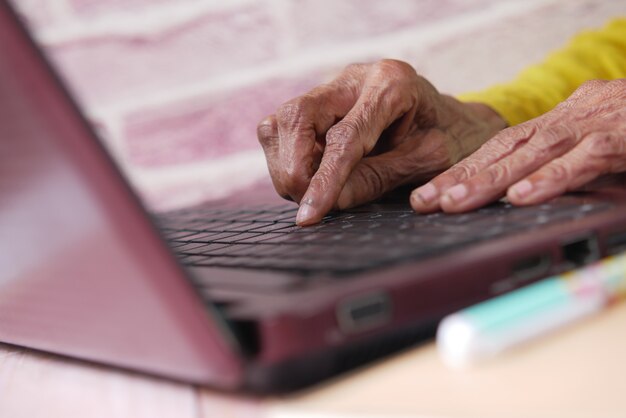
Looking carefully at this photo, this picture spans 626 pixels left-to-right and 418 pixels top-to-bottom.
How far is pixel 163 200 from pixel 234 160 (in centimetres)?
15

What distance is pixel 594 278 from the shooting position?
1.17ft

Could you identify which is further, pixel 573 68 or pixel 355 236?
pixel 573 68

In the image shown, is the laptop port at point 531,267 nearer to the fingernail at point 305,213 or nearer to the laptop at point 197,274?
the laptop at point 197,274

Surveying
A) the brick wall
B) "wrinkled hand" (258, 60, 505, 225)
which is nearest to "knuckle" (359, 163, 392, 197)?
"wrinkled hand" (258, 60, 505, 225)

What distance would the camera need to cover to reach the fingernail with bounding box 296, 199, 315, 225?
0.61 meters

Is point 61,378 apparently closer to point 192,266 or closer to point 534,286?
point 192,266

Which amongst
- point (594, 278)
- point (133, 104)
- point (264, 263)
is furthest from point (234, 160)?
point (594, 278)

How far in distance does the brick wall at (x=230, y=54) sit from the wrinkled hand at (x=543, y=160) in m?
0.56

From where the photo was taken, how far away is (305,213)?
61 centimetres

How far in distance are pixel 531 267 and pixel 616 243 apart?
0.07m

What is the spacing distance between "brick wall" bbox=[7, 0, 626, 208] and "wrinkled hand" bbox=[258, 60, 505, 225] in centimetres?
38

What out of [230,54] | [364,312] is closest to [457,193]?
[364,312]

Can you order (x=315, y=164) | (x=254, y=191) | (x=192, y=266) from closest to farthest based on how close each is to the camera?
(x=192, y=266)
(x=315, y=164)
(x=254, y=191)

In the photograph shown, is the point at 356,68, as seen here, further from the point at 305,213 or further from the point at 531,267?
the point at 531,267
